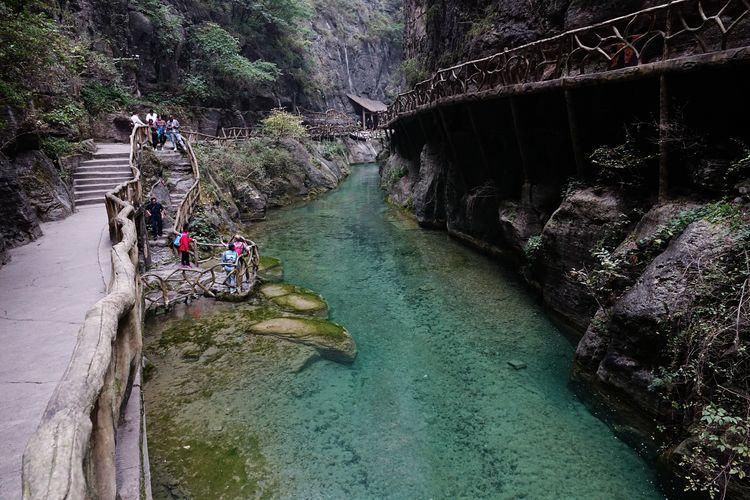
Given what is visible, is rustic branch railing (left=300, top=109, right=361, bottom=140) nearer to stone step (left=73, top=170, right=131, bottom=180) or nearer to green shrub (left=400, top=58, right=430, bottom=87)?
green shrub (left=400, top=58, right=430, bottom=87)

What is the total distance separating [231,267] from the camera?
1238 centimetres

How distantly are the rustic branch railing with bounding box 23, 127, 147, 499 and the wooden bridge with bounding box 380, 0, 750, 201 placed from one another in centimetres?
940

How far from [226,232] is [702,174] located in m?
16.3

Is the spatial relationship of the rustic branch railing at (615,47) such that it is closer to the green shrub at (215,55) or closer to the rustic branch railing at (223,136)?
the rustic branch railing at (223,136)

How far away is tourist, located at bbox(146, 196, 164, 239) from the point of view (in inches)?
559

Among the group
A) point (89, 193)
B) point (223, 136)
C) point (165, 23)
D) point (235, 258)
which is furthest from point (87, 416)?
point (165, 23)

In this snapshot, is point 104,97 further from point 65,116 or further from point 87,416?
point 87,416

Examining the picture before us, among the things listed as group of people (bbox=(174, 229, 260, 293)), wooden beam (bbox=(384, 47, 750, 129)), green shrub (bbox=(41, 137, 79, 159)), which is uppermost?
wooden beam (bbox=(384, 47, 750, 129))

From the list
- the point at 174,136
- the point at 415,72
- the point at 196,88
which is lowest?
the point at 174,136

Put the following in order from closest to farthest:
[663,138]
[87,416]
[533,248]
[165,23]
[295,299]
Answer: [87,416], [663,138], [533,248], [295,299], [165,23]

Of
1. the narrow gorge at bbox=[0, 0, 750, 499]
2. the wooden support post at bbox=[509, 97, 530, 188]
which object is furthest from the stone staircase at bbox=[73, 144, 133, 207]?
the wooden support post at bbox=[509, 97, 530, 188]

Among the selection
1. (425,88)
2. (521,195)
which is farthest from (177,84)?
(521,195)

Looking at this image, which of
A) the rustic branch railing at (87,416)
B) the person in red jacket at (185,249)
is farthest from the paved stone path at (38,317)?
the person in red jacket at (185,249)

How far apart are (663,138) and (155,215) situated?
14.6m
